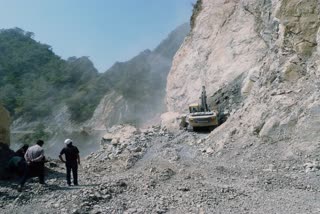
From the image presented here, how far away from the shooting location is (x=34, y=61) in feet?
264

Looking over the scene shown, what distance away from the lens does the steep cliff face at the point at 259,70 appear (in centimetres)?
1301

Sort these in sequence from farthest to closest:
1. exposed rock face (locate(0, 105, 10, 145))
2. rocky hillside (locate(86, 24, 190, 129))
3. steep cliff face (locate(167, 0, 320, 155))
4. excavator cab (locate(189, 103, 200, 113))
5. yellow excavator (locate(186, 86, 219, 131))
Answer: rocky hillside (locate(86, 24, 190, 129)) < excavator cab (locate(189, 103, 200, 113)) < yellow excavator (locate(186, 86, 219, 131)) < steep cliff face (locate(167, 0, 320, 155)) < exposed rock face (locate(0, 105, 10, 145))

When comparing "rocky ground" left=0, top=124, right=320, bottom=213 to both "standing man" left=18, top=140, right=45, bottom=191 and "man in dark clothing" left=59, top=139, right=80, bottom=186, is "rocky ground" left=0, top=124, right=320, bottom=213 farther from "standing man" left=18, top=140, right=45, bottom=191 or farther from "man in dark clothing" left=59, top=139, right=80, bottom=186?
"man in dark clothing" left=59, top=139, right=80, bottom=186

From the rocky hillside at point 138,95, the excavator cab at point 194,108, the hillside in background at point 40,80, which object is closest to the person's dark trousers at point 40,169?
the excavator cab at point 194,108

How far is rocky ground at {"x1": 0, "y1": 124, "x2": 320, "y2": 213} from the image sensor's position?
798 cm

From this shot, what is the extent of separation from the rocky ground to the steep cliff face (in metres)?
1.02

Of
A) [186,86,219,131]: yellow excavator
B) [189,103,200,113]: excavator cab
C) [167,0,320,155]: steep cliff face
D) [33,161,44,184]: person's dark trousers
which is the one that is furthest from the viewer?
[189,103,200,113]: excavator cab

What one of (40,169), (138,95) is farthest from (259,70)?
(138,95)

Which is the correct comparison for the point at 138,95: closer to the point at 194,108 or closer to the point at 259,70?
the point at 194,108

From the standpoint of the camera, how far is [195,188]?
9148mm

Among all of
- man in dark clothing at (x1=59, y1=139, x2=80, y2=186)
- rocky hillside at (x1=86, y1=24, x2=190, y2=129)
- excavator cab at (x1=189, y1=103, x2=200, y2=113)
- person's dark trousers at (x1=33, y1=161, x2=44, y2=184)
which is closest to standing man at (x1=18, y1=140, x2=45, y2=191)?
person's dark trousers at (x1=33, y1=161, x2=44, y2=184)

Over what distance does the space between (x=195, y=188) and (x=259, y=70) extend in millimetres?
10321

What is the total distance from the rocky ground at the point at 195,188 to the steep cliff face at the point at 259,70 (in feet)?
3.35

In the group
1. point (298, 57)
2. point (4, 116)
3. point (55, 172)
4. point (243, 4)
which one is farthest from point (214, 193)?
point (243, 4)
